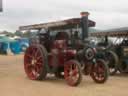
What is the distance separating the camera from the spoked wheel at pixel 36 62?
1211 cm

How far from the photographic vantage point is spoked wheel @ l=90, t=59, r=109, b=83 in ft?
38.0

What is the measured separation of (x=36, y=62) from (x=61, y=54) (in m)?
1.07

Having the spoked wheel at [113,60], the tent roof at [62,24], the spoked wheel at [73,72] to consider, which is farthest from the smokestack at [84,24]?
the spoked wheel at [113,60]

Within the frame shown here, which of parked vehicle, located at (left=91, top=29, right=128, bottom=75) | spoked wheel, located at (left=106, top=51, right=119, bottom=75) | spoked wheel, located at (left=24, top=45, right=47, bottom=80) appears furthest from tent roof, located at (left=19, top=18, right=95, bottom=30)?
parked vehicle, located at (left=91, top=29, right=128, bottom=75)

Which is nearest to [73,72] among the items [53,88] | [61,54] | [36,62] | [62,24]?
[53,88]

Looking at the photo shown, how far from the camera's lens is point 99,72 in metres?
11.8

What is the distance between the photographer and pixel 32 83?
11586 millimetres

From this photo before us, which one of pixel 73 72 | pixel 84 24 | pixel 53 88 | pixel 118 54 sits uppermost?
pixel 84 24

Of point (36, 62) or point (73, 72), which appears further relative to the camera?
point (36, 62)

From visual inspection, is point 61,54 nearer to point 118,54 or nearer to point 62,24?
point 62,24

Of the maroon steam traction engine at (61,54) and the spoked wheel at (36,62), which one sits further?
the spoked wheel at (36,62)

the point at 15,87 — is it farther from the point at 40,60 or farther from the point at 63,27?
the point at 63,27

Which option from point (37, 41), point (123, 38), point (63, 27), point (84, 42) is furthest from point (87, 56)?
point (123, 38)

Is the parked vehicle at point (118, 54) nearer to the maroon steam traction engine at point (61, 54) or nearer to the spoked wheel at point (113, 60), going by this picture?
the spoked wheel at point (113, 60)
